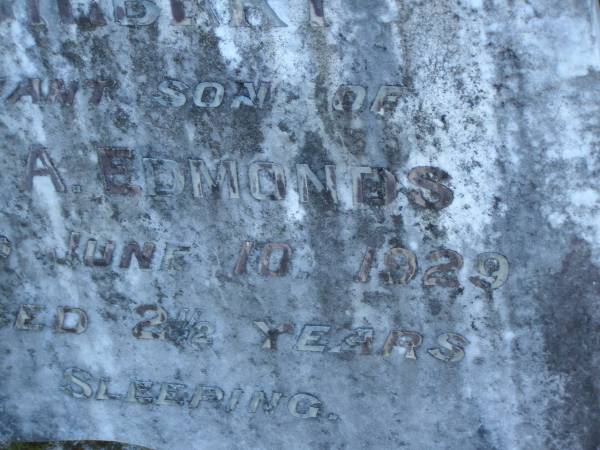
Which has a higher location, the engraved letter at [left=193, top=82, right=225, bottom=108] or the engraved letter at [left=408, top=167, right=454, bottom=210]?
the engraved letter at [left=193, top=82, right=225, bottom=108]

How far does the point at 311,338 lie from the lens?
1.70 m

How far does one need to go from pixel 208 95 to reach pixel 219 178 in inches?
8.2

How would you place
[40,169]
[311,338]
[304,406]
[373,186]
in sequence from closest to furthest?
[373,186]
[40,169]
[311,338]
[304,406]

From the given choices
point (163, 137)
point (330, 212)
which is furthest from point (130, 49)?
point (330, 212)

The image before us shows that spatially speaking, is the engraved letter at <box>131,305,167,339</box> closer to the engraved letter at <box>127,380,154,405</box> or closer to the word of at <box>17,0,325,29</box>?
the engraved letter at <box>127,380,154,405</box>

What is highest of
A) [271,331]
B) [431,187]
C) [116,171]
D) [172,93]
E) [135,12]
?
[135,12]

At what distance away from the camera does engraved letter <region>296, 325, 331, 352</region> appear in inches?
66.1

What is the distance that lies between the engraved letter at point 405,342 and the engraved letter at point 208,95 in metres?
0.76

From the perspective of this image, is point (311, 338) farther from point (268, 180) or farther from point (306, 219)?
point (268, 180)

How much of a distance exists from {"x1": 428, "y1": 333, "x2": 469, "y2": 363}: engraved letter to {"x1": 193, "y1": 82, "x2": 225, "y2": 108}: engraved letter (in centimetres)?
85

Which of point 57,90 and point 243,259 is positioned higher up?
point 57,90

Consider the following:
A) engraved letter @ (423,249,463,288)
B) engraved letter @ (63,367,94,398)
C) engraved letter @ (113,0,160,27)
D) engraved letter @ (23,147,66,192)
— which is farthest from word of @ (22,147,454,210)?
engraved letter @ (63,367,94,398)

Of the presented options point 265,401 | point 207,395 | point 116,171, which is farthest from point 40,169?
point 265,401

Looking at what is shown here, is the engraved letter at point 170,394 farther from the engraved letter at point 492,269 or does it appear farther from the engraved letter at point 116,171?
the engraved letter at point 492,269
